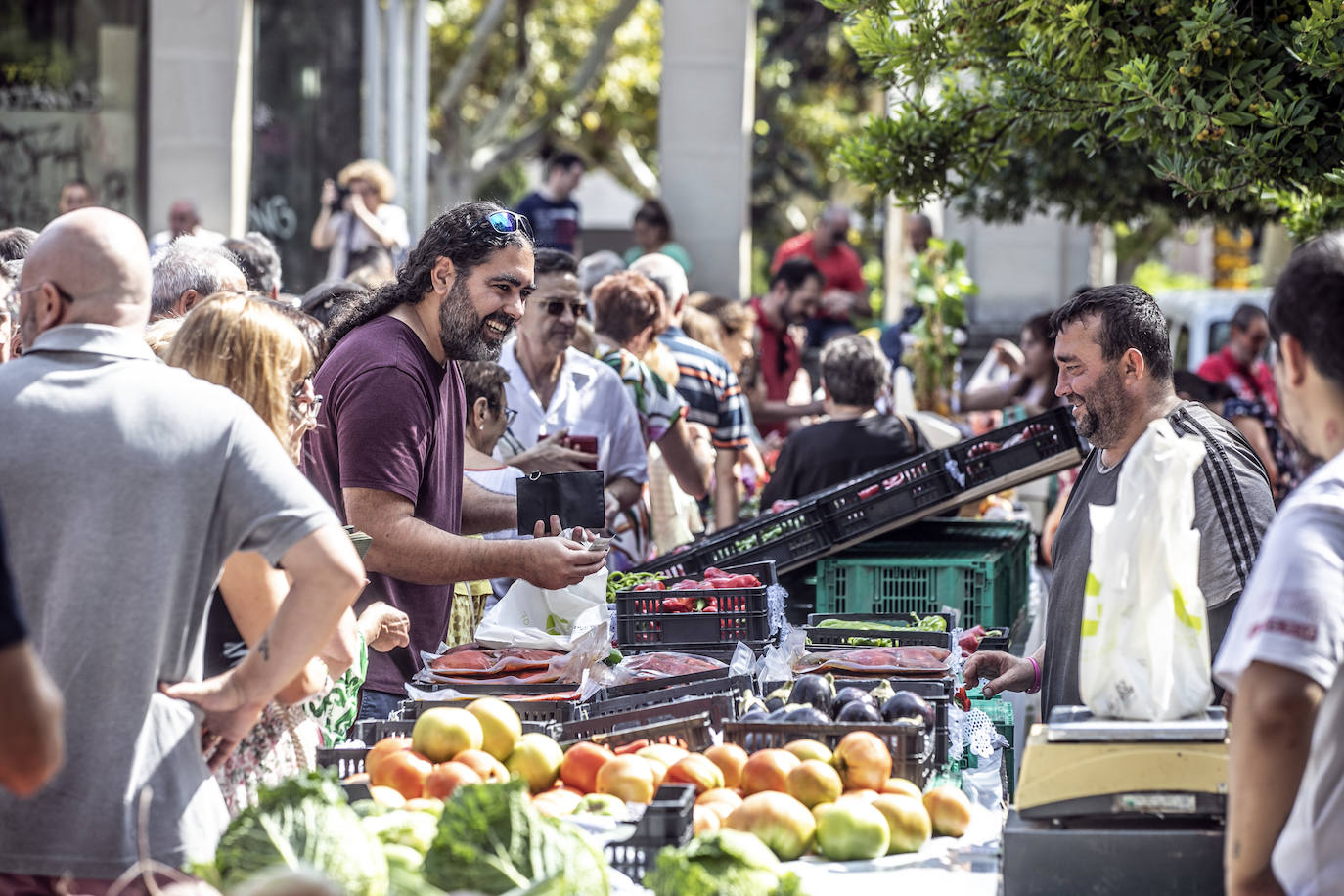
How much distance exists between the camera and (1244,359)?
10812mm

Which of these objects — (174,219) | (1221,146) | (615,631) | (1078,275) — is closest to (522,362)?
(615,631)

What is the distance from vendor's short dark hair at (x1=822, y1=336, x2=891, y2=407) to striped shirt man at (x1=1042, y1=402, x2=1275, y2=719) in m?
3.02

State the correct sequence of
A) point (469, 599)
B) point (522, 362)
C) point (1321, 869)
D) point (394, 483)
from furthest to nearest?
point (522, 362)
point (469, 599)
point (394, 483)
point (1321, 869)

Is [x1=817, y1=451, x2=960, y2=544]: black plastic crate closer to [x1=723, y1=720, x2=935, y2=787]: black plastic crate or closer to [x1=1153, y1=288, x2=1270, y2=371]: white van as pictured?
[x1=723, y1=720, x2=935, y2=787]: black plastic crate

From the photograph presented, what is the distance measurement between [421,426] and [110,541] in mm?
1731

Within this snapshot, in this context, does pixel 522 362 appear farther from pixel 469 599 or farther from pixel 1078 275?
pixel 1078 275

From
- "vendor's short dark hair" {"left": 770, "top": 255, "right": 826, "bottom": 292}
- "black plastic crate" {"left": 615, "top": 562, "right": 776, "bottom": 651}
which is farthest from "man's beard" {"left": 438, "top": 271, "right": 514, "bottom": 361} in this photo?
"vendor's short dark hair" {"left": 770, "top": 255, "right": 826, "bottom": 292}

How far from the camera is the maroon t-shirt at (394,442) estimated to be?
14.1ft

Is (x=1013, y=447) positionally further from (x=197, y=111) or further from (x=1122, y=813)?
(x=197, y=111)

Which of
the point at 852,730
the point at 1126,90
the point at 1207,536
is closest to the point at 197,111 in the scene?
the point at 1126,90

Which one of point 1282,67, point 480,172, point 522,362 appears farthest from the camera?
point 480,172

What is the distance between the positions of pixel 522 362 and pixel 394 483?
7.67ft

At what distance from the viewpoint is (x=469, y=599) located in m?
5.59

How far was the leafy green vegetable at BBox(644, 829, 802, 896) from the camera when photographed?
2.55 m
